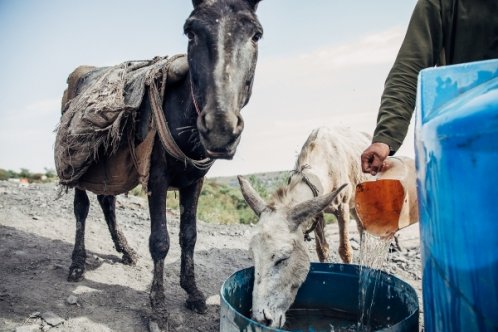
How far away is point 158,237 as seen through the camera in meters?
3.48

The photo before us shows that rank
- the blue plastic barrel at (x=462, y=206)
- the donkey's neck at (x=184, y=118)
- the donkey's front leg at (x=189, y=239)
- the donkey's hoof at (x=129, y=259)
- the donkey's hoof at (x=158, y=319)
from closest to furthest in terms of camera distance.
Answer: the blue plastic barrel at (x=462, y=206) < the donkey's neck at (x=184, y=118) < the donkey's hoof at (x=158, y=319) < the donkey's front leg at (x=189, y=239) < the donkey's hoof at (x=129, y=259)

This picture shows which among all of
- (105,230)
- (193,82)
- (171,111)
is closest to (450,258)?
(193,82)

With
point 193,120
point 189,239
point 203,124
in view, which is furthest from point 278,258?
point 189,239

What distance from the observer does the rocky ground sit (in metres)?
3.66

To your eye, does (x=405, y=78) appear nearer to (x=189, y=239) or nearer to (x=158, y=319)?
(x=189, y=239)

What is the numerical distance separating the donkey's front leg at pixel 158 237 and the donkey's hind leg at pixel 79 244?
135 centimetres

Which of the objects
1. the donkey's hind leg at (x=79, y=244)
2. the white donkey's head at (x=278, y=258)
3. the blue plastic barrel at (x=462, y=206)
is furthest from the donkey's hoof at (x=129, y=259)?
the blue plastic barrel at (x=462, y=206)

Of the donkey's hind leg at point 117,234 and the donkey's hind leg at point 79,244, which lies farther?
the donkey's hind leg at point 117,234

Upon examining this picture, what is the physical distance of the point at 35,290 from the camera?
400cm

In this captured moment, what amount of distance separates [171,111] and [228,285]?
1.55m

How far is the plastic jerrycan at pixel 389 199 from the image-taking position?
7.32 ft

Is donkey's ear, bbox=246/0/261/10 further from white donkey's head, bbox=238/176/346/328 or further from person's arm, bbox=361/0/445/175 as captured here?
white donkey's head, bbox=238/176/346/328

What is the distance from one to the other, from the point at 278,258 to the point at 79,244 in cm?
278

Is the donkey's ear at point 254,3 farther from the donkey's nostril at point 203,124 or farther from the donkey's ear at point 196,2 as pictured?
the donkey's nostril at point 203,124
